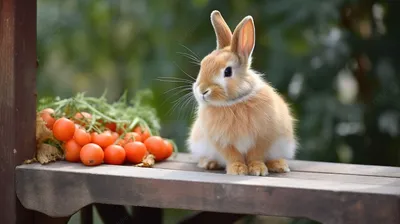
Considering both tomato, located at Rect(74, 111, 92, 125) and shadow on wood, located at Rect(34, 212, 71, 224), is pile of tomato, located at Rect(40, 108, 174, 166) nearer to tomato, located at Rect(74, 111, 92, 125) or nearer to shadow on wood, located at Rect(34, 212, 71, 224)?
tomato, located at Rect(74, 111, 92, 125)

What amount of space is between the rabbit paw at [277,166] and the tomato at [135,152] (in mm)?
533

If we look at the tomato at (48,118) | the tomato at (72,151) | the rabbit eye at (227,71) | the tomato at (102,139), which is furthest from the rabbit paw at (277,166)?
the tomato at (48,118)

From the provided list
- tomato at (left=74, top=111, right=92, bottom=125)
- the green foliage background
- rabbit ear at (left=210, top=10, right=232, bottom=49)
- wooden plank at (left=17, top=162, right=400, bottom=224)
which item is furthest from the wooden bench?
the green foliage background

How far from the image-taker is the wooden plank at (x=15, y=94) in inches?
108

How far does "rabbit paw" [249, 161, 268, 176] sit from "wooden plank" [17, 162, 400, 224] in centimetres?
9

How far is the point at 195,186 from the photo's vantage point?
2492 mm

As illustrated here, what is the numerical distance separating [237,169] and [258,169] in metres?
0.08

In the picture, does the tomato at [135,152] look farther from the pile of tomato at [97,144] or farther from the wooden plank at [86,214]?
the wooden plank at [86,214]

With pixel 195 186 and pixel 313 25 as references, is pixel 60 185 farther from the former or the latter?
pixel 313 25

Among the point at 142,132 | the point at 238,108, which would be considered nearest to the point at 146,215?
the point at 142,132

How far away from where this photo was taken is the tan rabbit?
2.61 m

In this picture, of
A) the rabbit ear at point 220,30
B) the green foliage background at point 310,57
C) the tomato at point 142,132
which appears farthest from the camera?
the green foliage background at point 310,57

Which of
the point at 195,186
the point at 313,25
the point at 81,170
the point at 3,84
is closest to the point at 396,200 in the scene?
the point at 195,186

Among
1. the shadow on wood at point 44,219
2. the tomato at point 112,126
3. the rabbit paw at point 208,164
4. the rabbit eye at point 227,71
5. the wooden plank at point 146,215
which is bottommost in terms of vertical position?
the wooden plank at point 146,215
